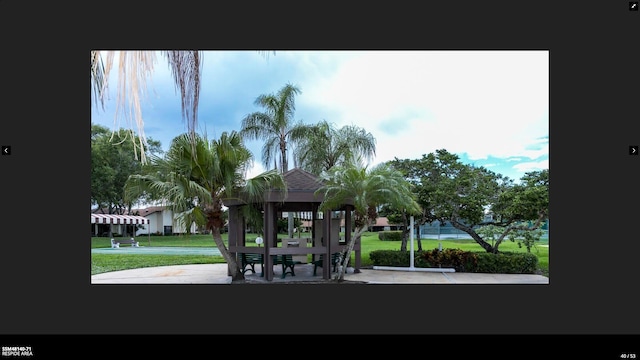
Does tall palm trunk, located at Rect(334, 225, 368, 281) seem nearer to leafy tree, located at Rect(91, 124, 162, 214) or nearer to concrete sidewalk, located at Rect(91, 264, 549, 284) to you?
concrete sidewalk, located at Rect(91, 264, 549, 284)

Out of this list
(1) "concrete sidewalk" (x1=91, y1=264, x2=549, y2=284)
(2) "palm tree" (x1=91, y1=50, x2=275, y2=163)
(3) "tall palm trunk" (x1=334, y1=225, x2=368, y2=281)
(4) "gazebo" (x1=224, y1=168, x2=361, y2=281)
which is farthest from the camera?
(1) "concrete sidewalk" (x1=91, y1=264, x2=549, y2=284)

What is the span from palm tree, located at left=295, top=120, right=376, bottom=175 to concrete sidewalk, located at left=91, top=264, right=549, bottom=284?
5.69 m

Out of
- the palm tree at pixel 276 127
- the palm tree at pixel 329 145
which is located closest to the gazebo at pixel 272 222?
the palm tree at pixel 329 145

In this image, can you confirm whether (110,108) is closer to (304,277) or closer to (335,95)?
(304,277)

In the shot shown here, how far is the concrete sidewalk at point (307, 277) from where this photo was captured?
11203mm

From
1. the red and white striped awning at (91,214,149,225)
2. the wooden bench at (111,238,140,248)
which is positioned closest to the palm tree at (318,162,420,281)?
the wooden bench at (111,238,140,248)

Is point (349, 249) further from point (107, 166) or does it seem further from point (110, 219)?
point (107, 166)

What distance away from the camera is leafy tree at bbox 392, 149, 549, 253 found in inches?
522

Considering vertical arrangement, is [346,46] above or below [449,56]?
below

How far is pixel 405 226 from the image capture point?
1502 cm

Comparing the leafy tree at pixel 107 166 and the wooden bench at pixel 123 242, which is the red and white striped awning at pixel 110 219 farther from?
the wooden bench at pixel 123 242

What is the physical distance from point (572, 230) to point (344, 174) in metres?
5.51

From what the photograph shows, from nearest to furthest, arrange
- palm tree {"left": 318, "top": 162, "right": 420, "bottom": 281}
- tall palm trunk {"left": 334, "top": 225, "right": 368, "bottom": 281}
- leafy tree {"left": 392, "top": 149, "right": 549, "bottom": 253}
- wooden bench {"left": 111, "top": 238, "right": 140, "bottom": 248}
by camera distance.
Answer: palm tree {"left": 318, "top": 162, "right": 420, "bottom": 281} → tall palm trunk {"left": 334, "top": 225, "right": 368, "bottom": 281} → leafy tree {"left": 392, "top": 149, "right": 549, "bottom": 253} → wooden bench {"left": 111, "top": 238, "right": 140, "bottom": 248}
